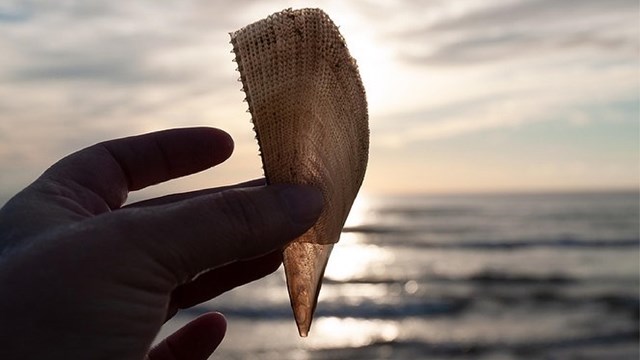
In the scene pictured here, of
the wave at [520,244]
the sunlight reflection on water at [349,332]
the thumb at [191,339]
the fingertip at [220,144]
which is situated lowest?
the wave at [520,244]

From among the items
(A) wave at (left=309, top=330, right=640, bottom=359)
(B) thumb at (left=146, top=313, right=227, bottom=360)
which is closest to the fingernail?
(B) thumb at (left=146, top=313, right=227, bottom=360)

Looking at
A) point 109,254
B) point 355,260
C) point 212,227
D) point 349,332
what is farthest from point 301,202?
point 355,260

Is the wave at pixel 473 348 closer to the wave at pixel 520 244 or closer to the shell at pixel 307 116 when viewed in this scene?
the shell at pixel 307 116

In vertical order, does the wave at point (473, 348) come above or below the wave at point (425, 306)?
above

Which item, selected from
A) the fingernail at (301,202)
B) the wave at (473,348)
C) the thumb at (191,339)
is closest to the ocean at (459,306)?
the wave at (473,348)

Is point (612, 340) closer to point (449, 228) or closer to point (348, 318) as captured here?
point (348, 318)

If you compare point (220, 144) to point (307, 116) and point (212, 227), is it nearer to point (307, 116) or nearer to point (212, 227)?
point (307, 116)
